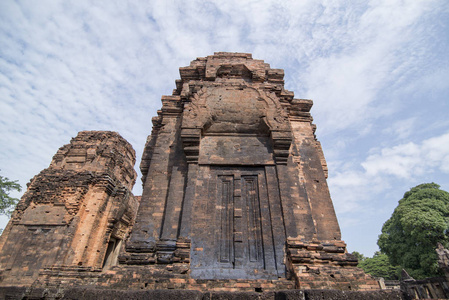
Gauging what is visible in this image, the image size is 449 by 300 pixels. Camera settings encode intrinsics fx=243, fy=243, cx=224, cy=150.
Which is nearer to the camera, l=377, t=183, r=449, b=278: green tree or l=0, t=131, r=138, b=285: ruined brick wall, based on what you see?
l=0, t=131, r=138, b=285: ruined brick wall

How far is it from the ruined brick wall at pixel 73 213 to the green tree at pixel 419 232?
24.1 m

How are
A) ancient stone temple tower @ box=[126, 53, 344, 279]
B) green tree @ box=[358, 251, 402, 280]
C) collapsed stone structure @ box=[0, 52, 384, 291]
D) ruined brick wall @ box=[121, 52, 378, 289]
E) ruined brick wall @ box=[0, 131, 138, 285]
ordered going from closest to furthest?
collapsed stone structure @ box=[0, 52, 384, 291] → ruined brick wall @ box=[121, 52, 378, 289] → ancient stone temple tower @ box=[126, 53, 344, 279] → ruined brick wall @ box=[0, 131, 138, 285] → green tree @ box=[358, 251, 402, 280]

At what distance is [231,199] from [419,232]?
77.8ft

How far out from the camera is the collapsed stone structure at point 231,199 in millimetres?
4918

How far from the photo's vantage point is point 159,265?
498cm

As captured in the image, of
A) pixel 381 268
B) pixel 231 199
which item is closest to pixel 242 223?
pixel 231 199

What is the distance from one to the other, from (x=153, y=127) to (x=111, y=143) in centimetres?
854

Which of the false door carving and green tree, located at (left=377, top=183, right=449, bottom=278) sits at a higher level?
green tree, located at (left=377, top=183, right=449, bottom=278)

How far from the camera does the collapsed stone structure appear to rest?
492 centimetres

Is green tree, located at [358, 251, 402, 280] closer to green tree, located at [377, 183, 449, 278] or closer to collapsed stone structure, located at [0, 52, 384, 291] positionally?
green tree, located at [377, 183, 449, 278]

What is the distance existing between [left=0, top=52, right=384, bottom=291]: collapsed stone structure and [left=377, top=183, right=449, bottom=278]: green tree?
2054 centimetres

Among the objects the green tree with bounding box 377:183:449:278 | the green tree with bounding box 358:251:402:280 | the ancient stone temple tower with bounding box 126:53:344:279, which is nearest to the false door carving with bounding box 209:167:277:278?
the ancient stone temple tower with bounding box 126:53:344:279

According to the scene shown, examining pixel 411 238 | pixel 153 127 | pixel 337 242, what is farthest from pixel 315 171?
pixel 411 238

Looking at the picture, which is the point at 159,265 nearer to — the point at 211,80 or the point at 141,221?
the point at 141,221
